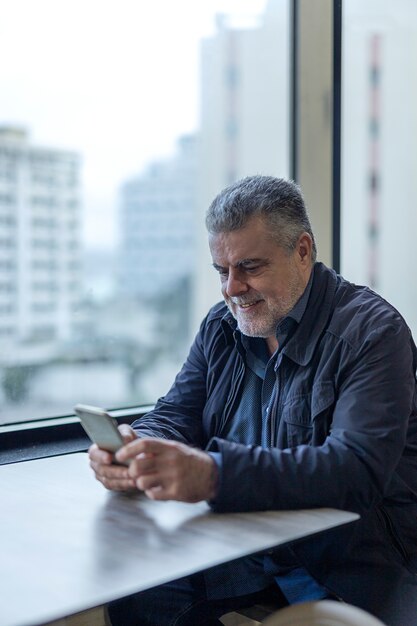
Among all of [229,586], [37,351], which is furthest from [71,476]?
[37,351]

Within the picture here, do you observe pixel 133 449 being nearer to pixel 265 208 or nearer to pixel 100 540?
pixel 100 540

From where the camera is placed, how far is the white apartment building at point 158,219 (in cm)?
336

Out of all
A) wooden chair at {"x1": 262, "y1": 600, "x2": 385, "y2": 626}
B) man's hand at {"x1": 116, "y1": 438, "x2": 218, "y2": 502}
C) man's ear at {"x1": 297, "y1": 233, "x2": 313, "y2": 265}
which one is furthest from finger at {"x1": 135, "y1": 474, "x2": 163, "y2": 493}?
man's ear at {"x1": 297, "y1": 233, "x2": 313, "y2": 265}

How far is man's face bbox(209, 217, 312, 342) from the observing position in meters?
1.85

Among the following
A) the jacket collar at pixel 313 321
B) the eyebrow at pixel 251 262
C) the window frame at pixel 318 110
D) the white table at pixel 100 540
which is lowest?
the white table at pixel 100 540

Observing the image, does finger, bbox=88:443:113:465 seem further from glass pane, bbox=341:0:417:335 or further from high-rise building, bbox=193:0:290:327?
glass pane, bbox=341:0:417:335

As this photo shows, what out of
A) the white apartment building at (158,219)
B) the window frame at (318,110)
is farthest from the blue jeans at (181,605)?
the white apartment building at (158,219)

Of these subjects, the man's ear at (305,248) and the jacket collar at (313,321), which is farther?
the man's ear at (305,248)

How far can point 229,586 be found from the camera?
1.79 meters

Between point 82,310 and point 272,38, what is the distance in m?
1.27

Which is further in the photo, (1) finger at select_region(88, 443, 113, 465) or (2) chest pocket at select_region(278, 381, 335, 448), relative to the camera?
(2) chest pocket at select_region(278, 381, 335, 448)

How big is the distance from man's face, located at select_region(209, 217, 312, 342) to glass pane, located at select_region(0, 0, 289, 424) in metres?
0.82

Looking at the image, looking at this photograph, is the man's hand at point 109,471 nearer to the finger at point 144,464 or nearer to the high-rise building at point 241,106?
the finger at point 144,464

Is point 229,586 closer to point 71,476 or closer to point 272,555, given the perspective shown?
point 272,555
